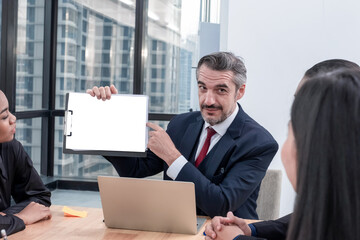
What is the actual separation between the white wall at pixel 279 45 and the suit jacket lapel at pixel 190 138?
1.89 meters

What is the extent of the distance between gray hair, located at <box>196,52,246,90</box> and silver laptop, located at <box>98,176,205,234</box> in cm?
76

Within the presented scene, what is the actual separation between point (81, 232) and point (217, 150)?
0.70 metres

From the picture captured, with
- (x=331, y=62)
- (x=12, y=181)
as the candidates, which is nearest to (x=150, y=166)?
(x=12, y=181)

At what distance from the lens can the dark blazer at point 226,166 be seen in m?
2.05

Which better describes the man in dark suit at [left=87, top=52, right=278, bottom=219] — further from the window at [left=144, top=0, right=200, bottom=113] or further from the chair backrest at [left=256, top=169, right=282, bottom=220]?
the window at [left=144, top=0, right=200, bottom=113]

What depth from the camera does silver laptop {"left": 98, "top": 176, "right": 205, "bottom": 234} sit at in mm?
1716

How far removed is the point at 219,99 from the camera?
230cm

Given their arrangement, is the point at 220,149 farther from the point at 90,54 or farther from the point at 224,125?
the point at 90,54

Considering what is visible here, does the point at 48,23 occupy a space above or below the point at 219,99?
above

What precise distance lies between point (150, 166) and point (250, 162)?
0.50 meters

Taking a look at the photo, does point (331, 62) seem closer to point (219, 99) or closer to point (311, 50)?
point (219, 99)

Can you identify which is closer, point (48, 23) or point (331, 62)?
point (331, 62)

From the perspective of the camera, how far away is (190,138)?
2.35 meters

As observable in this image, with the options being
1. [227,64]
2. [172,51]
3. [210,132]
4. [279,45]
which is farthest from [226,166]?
[172,51]
